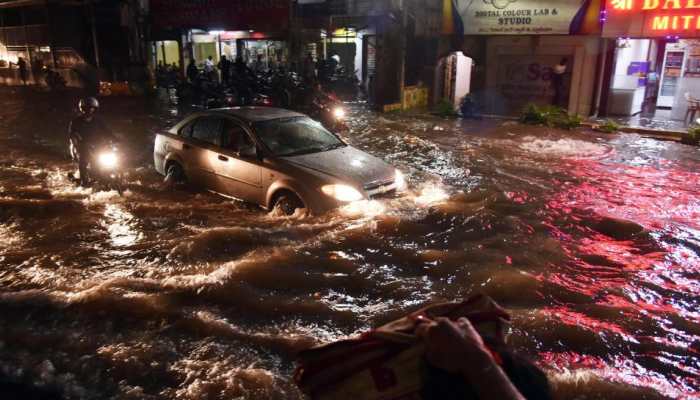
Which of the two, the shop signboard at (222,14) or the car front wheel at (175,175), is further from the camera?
the shop signboard at (222,14)

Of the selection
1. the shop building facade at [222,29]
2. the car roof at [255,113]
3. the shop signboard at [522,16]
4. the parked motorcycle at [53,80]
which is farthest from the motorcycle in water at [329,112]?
the parked motorcycle at [53,80]

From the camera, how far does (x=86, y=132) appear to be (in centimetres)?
858

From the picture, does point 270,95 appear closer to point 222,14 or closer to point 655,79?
point 222,14

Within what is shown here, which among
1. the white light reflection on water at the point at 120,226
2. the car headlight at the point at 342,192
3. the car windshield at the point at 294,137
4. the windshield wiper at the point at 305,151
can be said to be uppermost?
the car windshield at the point at 294,137

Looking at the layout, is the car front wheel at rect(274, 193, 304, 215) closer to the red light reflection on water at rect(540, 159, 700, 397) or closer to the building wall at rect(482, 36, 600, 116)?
the red light reflection on water at rect(540, 159, 700, 397)

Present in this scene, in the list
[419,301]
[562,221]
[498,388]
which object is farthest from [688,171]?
[498,388]

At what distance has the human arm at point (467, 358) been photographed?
1493 mm

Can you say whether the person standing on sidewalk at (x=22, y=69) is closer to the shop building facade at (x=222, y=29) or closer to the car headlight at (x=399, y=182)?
the shop building facade at (x=222, y=29)

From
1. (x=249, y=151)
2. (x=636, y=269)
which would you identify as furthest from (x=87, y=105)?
(x=636, y=269)

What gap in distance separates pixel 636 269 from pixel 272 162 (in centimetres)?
456

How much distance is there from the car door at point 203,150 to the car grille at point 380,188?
254 centimetres

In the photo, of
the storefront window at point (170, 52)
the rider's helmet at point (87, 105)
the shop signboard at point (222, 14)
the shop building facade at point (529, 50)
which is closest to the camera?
the rider's helmet at point (87, 105)

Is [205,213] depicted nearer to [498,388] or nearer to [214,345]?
[214,345]

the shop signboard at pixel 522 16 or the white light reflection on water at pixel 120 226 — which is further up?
the shop signboard at pixel 522 16
